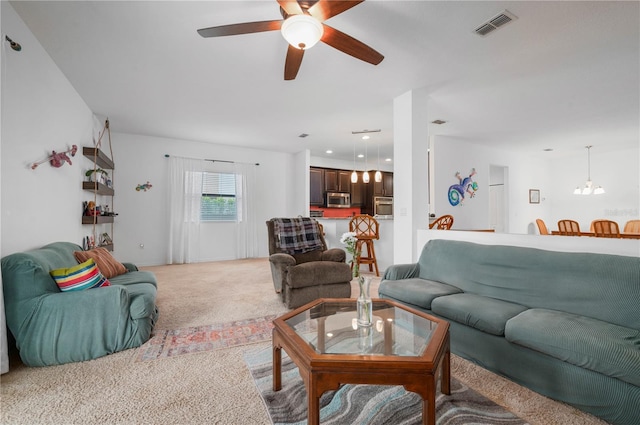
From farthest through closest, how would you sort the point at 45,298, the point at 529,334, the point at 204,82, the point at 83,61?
the point at 204,82, the point at 83,61, the point at 45,298, the point at 529,334

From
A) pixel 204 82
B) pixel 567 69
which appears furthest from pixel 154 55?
pixel 567 69

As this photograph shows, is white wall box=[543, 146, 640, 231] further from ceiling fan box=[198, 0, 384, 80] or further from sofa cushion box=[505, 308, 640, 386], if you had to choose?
ceiling fan box=[198, 0, 384, 80]

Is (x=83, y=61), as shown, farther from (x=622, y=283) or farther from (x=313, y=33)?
(x=622, y=283)

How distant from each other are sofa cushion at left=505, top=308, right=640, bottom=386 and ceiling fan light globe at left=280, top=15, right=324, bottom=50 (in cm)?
214

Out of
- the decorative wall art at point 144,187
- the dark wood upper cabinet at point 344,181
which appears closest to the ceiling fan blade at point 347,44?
the decorative wall art at point 144,187

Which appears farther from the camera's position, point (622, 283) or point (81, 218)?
point (81, 218)

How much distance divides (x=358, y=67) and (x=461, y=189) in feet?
13.3

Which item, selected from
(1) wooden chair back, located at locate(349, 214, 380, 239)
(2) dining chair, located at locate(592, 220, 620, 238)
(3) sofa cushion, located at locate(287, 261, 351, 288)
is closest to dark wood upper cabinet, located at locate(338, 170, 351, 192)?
(1) wooden chair back, located at locate(349, 214, 380, 239)

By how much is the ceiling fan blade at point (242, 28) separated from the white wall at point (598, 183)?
7.75 meters

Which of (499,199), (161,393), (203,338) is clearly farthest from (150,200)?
(499,199)

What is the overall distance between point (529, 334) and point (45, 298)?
9.96 ft

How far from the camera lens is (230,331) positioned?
8.32ft

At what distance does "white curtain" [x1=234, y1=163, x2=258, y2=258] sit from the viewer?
653 cm

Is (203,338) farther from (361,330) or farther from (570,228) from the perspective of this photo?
(570,228)
